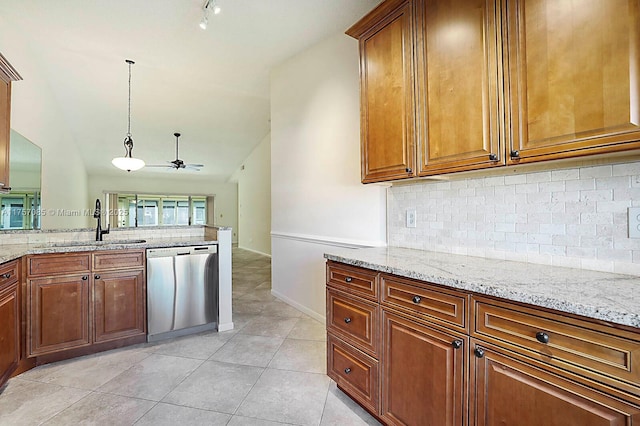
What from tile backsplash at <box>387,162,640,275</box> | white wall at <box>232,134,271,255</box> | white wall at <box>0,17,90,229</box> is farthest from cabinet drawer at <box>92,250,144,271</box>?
white wall at <box>232,134,271,255</box>

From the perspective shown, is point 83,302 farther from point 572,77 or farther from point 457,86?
point 572,77

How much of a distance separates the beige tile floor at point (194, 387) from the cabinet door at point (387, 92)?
1480 mm


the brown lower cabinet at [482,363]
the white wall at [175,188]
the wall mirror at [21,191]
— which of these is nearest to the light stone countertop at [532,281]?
the brown lower cabinet at [482,363]

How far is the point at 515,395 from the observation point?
3.48 ft

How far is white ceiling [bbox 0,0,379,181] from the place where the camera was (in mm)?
2773

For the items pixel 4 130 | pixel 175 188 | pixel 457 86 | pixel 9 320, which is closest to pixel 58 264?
pixel 9 320

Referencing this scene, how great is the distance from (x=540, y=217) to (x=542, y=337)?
76 cm

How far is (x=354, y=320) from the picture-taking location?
1.78 meters

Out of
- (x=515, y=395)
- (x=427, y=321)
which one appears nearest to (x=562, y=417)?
(x=515, y=395)

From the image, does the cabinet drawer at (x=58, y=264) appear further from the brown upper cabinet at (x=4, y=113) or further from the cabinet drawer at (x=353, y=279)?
the cabinet drawer at (x=353, y=279)

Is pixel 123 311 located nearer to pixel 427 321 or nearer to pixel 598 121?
pixel 427 321

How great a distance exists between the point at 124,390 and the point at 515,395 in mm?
2254

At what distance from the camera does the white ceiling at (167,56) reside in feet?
9.10

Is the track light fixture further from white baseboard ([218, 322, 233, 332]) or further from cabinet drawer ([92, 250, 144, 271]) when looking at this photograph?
white baseboard ([218, 322, 233, 332])
